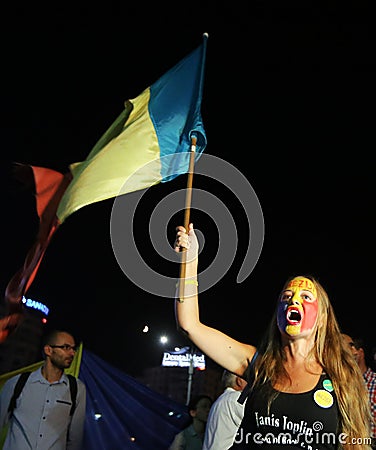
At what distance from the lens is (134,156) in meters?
5.51

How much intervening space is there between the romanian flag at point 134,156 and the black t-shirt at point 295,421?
2690 millimetres

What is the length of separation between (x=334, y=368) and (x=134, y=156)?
10.3ft

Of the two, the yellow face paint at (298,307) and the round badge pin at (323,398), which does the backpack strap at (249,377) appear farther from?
the round badge pin at (323,398)

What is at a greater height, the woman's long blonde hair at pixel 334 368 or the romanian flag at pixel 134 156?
the romanian flag at pixel 134 156

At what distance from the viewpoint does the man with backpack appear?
527cm

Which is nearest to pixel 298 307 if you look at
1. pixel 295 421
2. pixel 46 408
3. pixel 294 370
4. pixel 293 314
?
pixel 293 314

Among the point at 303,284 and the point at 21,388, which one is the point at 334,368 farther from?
the point at 21,388

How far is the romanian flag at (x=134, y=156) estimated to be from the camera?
17.4 ft

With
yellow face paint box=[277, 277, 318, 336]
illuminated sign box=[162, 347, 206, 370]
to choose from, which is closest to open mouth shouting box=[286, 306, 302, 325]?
yellow face paint box=[277, 277, 318, 336]

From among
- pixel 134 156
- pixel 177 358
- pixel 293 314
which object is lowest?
pixel 293 314

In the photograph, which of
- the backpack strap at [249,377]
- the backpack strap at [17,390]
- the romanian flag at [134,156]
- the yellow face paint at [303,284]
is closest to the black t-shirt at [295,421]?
the backpack strap at [249,377]

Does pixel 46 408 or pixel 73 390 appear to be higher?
pixel 73 390

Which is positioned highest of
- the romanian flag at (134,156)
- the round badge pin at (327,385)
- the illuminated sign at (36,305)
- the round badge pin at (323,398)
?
the illuminated sign at (36,305)

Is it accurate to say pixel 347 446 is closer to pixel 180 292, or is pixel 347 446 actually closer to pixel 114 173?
pixel 180 292
